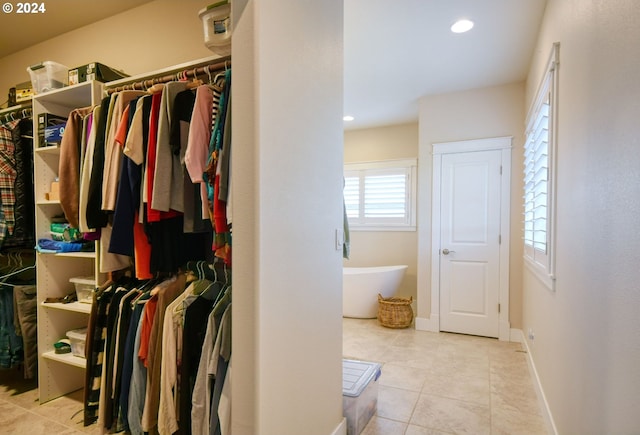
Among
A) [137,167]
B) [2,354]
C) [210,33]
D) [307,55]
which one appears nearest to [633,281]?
[307,55]

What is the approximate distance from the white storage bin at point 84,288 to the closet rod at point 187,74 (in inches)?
50.3

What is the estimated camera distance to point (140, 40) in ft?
8.24

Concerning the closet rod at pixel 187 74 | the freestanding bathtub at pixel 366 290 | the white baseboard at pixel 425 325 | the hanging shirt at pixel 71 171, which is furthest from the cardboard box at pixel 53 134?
the white baseboard at pixel 425 325

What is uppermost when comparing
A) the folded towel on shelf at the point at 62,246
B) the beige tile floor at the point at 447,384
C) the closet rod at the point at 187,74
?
the closet rod at the point at 187,74

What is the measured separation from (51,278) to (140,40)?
71.3 inches

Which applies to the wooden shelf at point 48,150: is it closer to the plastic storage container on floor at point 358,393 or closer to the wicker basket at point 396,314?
the plastic storage container on floor at point 358,393

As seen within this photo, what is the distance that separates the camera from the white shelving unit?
7.63ft

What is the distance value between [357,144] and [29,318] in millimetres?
4495

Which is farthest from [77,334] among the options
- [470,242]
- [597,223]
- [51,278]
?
[470,242]

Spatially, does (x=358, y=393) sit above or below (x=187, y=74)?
below

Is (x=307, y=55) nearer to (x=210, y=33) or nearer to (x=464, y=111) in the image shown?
(x=210, y=33)

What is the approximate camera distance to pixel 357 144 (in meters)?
5.53

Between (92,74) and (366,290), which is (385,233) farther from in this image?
(92,74)

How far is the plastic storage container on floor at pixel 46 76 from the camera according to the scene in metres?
2.38
